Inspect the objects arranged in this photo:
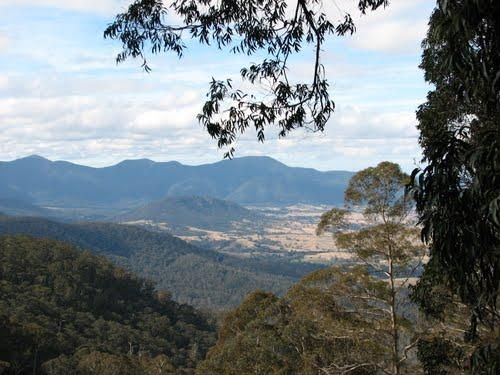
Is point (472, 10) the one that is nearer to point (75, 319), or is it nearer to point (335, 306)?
point (335, 306)

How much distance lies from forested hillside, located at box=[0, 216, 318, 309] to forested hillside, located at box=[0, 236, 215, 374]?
48863 mm

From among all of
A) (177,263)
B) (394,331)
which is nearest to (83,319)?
(394,331)

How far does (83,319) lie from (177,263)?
345 feet

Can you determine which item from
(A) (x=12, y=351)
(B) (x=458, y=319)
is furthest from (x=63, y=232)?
(B) (x=458, y=319)

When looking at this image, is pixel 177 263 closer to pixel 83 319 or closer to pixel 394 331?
pixel 83 319

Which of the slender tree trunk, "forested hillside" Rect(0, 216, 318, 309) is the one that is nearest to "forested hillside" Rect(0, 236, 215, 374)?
the slender tree trunk

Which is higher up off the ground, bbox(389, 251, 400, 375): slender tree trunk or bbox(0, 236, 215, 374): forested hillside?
bbox(389, 251, 400, 375): slender tree trunk

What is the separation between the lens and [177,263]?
157 m

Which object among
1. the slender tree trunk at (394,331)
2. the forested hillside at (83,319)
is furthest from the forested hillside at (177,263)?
the slender tree trunk at (394,331)

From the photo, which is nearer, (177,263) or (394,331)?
(394,331)

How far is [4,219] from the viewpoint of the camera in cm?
15512

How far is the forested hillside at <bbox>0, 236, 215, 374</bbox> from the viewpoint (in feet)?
104

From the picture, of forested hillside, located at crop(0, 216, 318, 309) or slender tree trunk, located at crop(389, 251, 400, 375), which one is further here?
forested hillside, located at crop(0, 216, 318, 309)

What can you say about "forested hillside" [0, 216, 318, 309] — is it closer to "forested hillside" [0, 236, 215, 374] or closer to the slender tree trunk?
"forested hillside" [0, 236, 215, 374]
